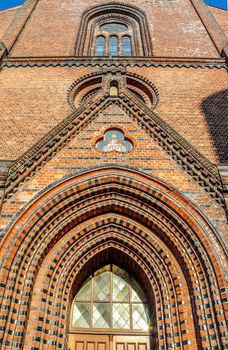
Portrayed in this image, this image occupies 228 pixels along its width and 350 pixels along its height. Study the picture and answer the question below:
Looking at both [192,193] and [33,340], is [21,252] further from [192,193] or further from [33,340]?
[192,193]

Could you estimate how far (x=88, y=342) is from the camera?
6418 mm

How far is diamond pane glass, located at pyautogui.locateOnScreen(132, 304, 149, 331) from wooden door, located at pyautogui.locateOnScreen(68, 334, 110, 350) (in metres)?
0.70

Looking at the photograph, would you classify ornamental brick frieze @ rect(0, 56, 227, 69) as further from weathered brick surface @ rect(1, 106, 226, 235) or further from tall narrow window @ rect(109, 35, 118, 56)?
weathered brick surface @ rect(1, 106, 226, 235)

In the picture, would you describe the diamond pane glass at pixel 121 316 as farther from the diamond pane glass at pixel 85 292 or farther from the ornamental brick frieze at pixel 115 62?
the ornamental brick frieze at pixel 115 62

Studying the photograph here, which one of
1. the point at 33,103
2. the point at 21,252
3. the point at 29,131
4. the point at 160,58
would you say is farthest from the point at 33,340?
the point at 160,58

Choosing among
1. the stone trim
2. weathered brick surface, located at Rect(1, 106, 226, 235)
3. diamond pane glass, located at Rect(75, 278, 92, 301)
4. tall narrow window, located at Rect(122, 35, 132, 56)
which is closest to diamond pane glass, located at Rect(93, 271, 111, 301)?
diamond pane glass, located at Rect(75, 278, 92, 301)

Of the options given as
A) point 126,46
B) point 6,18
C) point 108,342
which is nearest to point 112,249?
point 108,342

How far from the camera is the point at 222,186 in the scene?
656 centimetres

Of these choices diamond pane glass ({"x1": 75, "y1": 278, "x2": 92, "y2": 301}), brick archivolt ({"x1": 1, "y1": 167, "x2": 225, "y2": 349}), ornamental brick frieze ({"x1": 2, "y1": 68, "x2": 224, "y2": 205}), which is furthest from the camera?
diamond pane glass ({"x1": 75, "y1": 278, "x2": 92, "y2": 301})

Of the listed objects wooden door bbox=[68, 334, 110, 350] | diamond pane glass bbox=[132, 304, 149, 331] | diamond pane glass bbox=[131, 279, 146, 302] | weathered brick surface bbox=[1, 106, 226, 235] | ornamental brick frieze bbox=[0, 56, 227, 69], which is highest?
ornamental brick frieze bbox=[0, 56, 227, 69]

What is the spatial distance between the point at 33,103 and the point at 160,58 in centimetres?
557

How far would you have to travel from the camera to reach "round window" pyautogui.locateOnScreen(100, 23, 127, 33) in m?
16.4

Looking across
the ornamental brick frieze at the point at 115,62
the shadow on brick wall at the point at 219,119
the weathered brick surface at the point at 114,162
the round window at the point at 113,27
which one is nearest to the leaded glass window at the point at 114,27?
the round window at the point at 113,27

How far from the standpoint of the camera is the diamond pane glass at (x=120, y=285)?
23.0 feet
